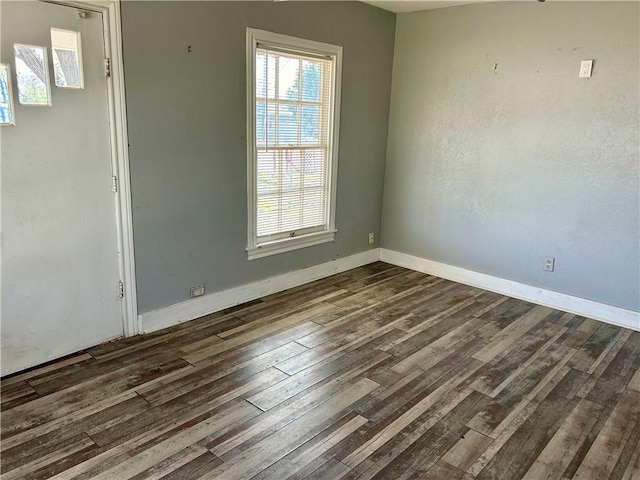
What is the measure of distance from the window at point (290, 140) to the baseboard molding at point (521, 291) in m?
1.00

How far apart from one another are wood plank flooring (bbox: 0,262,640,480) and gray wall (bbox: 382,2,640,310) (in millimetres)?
645

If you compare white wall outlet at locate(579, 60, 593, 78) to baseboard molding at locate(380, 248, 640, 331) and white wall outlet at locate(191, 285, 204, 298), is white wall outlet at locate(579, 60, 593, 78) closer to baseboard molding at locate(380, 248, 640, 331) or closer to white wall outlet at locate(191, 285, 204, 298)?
baseboard molding at locate(380, 248, 640, 331)

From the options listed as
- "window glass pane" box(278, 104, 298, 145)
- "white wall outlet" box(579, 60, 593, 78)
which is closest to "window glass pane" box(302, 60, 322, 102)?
"window glass pane" box(278, 104, 298, 145)

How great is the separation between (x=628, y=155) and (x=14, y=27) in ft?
13.3

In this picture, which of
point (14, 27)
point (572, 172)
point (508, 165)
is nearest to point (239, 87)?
point (14, 27)

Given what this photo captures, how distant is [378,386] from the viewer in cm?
273

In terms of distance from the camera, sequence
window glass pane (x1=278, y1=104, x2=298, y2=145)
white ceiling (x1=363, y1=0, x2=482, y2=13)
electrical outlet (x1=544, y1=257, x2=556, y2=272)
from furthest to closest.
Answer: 1. white ceiling (x1=363, y1=0, x2=482, y2=13)
2. electrical outlet (x1=544, y1=257, x2=556, y2=272)
3. window glass pane (x1=278, y1=104, x2=298, y2=145)

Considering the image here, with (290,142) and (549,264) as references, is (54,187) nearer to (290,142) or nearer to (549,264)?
(290,142)

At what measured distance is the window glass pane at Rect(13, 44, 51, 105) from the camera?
2457mm

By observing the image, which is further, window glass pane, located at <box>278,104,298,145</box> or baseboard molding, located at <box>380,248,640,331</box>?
window glass pane, located at <box>278,104,298,145</box>

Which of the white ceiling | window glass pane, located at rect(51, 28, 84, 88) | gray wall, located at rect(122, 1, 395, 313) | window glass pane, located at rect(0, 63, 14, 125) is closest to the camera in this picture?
window glass pane, located at rect(0, 63, 14, 125)

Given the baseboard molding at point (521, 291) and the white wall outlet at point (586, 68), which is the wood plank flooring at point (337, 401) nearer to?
the baseboard molding at point (521, 291)

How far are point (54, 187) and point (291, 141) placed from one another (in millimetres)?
1884

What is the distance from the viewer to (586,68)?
11.7ft
